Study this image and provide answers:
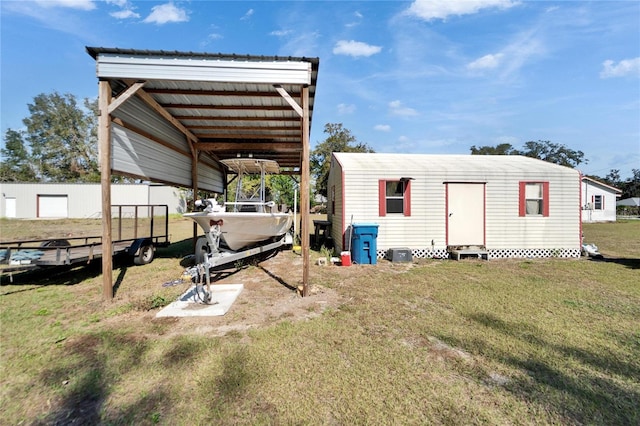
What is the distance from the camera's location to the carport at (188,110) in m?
4.80

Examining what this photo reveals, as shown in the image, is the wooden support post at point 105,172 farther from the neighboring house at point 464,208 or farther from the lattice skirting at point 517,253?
the lattice skirting at point 517,253

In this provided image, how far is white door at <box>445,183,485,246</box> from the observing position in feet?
29.5

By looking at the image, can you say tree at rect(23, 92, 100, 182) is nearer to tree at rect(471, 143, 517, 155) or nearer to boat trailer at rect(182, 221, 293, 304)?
boat trailer at rect(182, 221, 293, 304)

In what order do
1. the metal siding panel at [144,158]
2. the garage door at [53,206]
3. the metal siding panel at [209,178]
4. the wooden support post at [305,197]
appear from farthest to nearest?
the garage door at [53,206]
the metal siding panel at [209,178]
the metal siding panel at [144,158]
the wooden support post at [305,197]

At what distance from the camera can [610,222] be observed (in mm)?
24719

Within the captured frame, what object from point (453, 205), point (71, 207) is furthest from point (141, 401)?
point (71, 207)

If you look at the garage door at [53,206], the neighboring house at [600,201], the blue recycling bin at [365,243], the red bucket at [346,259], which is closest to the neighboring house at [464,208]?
the blue recycling bin at [365,243]

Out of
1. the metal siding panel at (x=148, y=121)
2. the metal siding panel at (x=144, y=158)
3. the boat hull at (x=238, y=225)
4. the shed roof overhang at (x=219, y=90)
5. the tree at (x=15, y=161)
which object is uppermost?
the tree at (x=15, y=161)

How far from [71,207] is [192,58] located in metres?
29.2

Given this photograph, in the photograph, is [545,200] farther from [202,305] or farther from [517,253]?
[202,305]

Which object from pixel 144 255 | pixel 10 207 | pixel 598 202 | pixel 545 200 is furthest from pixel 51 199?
pixel 598 202

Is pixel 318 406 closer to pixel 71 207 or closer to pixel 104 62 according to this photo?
pixel 104 62

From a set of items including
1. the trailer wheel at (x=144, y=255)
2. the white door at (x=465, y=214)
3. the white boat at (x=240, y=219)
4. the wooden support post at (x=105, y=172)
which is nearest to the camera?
the wooden support post at (x=105, y=172)

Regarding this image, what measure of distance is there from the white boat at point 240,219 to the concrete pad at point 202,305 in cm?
90
